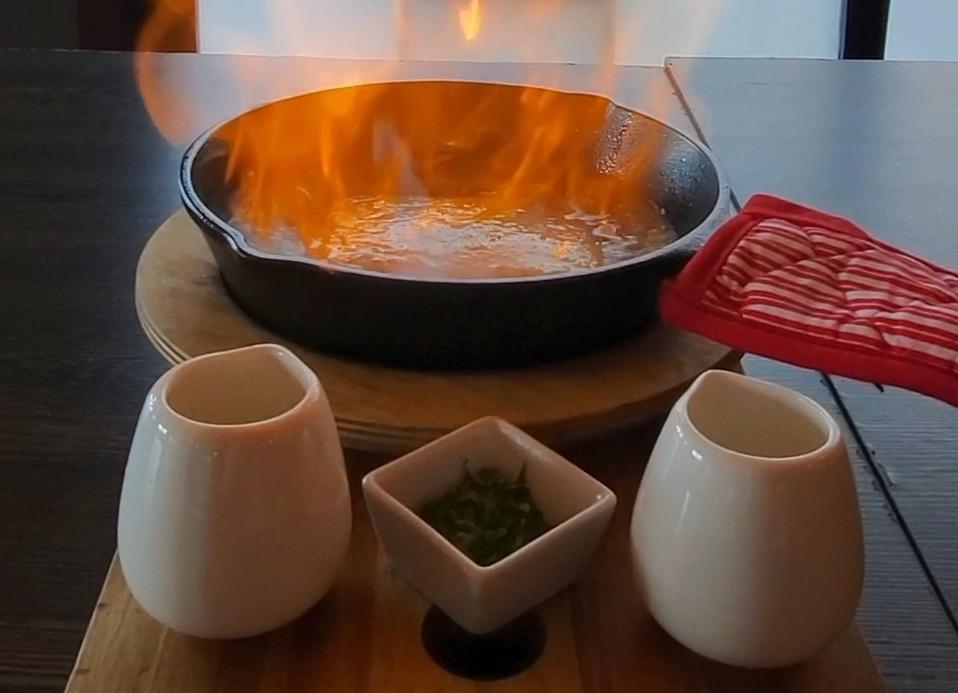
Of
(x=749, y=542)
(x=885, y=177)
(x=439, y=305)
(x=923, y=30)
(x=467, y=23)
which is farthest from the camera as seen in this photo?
(x=923, y=30)

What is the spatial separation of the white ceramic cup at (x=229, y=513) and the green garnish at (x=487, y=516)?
6cm

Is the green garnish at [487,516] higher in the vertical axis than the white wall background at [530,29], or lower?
lower

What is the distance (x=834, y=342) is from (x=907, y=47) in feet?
8.34

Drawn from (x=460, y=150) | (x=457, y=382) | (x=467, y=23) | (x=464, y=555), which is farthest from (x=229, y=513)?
(x=467, y=23)

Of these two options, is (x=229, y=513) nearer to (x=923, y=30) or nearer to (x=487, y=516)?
(x=487, y=516)

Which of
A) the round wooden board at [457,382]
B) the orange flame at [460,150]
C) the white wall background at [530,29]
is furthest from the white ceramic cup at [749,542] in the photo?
the white wall background at [530,29]

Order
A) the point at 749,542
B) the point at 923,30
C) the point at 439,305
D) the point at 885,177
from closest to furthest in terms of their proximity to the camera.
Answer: the point at 749,542 < the point at 439,305 < the point at 885,177 < the point at 923,30

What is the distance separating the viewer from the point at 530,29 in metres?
2.79

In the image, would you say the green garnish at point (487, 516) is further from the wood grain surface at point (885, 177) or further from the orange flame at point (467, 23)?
the orange flame at point (467, 23)

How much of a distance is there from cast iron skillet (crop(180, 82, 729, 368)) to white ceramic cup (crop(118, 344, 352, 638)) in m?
0.12

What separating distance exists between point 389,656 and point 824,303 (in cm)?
40

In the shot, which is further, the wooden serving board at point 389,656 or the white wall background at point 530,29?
the white wall background at point 530,29

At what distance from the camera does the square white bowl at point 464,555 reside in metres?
0.63

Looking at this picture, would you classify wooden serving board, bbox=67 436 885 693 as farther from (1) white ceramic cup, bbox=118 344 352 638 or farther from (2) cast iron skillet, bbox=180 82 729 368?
(2) cast iron skillet, bbox=180 82 729 368
